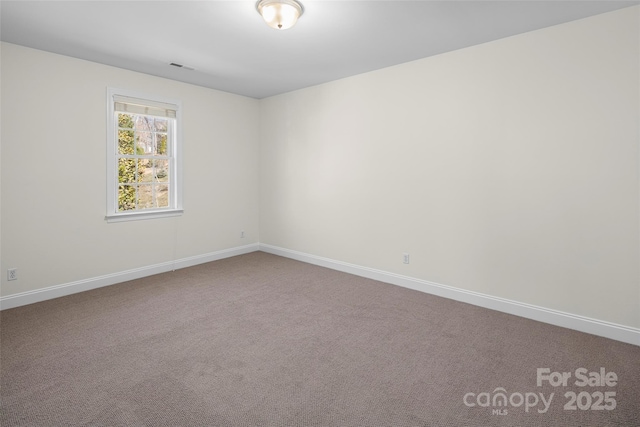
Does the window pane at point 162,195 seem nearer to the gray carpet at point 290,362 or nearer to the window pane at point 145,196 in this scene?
the window pane at point 145,196

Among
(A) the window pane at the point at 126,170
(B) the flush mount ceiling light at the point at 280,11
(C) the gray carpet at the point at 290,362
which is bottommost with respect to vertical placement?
(C) the gray carpet at the point at 290,362

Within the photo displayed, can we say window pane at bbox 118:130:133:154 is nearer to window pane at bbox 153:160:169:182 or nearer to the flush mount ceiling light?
window pane at bbox 153:160:169:182

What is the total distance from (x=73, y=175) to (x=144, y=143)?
1000 mm

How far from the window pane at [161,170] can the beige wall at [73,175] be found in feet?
0.84

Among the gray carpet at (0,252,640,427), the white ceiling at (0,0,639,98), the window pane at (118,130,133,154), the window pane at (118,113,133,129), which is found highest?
the white ceiling at (0,0,639,98)

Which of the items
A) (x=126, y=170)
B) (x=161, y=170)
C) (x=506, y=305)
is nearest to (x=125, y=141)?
(x=126, y=170)

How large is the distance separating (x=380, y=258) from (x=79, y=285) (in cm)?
359

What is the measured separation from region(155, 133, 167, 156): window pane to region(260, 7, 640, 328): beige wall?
2106 millimetres

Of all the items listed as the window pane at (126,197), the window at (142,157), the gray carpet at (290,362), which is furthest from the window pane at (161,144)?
the gray carpet at (290,362)

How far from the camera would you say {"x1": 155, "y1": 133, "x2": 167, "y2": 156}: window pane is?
4.71 m

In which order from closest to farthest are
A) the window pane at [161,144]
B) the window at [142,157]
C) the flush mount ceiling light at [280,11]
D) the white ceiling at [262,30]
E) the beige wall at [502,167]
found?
the flush mount ceiling light at [280,11], the white ceiling at [262,30], the beige wall at [502,167], the window at [142,157], the window pane at [161,144]

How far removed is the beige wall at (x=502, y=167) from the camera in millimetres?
2781

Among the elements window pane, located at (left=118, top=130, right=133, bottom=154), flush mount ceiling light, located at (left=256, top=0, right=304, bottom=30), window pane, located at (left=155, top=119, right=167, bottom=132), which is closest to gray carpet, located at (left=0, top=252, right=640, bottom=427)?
window pane, located at (left=118, top=130, right=133, bottom=154)

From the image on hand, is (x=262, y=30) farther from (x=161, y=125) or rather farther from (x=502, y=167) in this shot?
(x=502, y=167)
